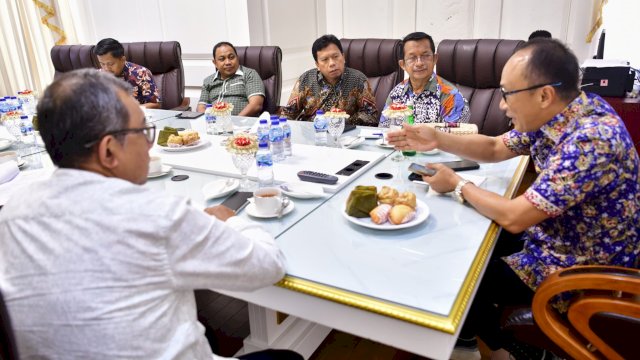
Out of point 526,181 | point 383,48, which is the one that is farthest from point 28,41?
point 526,181

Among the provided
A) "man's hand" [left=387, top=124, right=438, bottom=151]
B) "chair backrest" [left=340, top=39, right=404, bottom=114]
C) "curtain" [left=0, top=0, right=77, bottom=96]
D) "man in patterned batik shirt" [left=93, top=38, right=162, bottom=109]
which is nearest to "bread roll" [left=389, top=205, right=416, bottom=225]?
"man's hand" [left=387, top=124, right=438, bottom=151]

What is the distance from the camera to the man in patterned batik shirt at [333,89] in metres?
2.59

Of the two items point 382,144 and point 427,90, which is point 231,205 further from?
point 427,90

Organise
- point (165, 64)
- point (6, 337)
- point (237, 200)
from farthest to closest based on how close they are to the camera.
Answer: point (165, 64)
point (237, 200)
point (6, 337)

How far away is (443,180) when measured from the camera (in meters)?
1.36

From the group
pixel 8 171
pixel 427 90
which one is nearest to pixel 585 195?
pixel 427 90

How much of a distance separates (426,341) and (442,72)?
217 centimetres

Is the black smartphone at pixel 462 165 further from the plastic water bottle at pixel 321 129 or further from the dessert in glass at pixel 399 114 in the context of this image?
the plastic water bottle at pixel 321 129

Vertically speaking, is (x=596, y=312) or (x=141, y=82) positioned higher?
(x=141, y=82)

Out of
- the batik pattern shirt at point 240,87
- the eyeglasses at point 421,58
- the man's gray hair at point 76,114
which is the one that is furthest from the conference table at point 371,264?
the batik pattern shirt at point 240,87

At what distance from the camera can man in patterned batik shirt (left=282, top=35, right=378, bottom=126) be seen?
2.59m

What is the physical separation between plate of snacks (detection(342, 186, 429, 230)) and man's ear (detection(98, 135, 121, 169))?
0.60 m

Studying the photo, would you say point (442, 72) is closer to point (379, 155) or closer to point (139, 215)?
point (379, 155)

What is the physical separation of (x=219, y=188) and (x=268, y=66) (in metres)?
1.99
